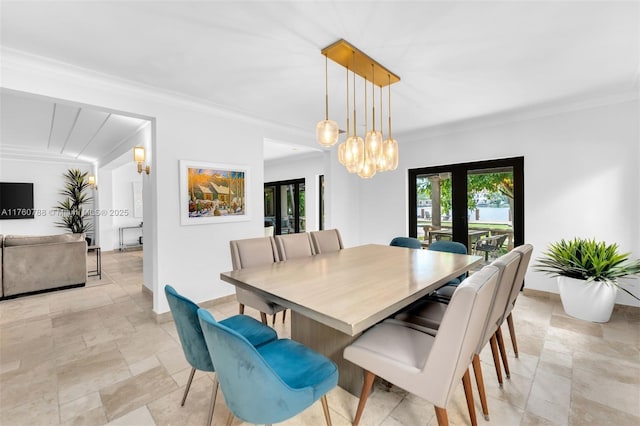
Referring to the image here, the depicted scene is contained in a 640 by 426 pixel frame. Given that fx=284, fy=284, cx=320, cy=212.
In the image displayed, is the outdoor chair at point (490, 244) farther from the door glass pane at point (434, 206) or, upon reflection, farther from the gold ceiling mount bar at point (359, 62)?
the gold ceiling mount bar at point (359, 62)

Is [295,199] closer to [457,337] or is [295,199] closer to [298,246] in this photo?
[298,246]

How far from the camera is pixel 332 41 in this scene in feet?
6.95

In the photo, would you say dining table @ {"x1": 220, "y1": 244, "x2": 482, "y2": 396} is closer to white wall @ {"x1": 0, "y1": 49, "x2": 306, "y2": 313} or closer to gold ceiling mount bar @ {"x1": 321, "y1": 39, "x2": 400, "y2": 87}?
white wall @ {"x1": 0, "y1": 49, "x2": 306, "y2": 313}

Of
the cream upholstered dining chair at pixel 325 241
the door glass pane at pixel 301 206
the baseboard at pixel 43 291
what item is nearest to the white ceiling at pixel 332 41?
the cream upholstered dining chair at pixel 325 241

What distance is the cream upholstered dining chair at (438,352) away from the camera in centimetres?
122

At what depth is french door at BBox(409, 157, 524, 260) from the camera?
161 inches

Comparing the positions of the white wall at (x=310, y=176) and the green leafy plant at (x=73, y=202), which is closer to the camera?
the white wall at (x=310, y=176)

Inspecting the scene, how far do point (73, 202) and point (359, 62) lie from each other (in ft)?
27.5

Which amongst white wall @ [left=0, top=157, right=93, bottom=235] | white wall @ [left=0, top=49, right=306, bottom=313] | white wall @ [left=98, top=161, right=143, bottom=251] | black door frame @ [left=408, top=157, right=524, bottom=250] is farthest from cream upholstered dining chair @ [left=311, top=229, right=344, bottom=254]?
white wall @ [left=0, top=157, right=93, bottom=235]

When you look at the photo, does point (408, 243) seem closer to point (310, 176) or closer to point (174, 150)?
point (174, 150)

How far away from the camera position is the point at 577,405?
1.79m

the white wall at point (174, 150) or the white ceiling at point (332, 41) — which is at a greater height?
the white ceiling at point (332, 41)

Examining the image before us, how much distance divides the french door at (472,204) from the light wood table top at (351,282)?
204 cm

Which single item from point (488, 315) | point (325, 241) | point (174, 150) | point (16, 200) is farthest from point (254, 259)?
point (16, 200)
